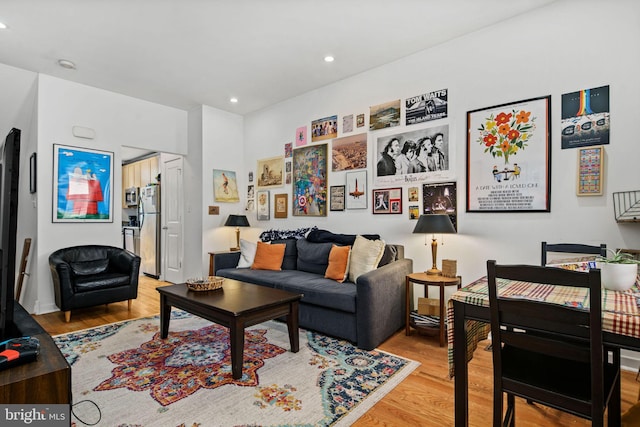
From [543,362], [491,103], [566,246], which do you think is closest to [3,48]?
[491,103]

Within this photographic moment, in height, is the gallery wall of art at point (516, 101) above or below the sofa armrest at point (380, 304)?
above

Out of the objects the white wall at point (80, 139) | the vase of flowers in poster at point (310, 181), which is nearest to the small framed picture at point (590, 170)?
the vase of flowers in poster at point (310, 181)

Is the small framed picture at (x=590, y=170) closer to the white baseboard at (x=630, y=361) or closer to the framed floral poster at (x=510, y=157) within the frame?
the framed floral poster at (x=510, y=157)

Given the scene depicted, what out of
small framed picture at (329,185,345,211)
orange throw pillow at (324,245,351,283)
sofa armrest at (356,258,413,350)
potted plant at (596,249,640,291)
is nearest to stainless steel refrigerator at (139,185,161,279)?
small framed picture at (329,185,345,211)

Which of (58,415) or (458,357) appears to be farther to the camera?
(458,357)

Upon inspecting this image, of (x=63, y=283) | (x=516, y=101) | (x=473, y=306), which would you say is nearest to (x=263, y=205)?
(x=63, y=283)

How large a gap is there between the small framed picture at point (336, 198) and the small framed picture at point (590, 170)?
2336mm

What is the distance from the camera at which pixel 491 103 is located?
3.01 metres

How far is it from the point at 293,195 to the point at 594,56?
343 centimetres

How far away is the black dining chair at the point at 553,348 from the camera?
1.13 metres

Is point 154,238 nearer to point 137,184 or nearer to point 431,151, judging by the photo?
point 137,184

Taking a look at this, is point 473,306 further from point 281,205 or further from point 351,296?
point 281,205

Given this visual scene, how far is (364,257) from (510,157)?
1.59 meters

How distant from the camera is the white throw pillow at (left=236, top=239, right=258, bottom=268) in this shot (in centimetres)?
409
